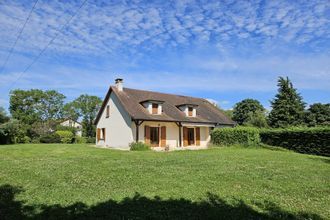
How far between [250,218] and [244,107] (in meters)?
59.1

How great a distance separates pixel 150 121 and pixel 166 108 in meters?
3.96

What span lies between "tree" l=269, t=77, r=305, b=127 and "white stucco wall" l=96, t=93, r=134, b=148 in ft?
84.8

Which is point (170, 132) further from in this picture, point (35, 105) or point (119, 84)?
point (35, 105)

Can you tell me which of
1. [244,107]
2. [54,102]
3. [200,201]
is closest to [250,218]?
[200,201]

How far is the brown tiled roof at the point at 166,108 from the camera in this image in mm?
24906

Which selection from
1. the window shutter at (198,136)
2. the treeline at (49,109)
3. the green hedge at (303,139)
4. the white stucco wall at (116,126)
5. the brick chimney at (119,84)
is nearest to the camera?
the green hedge at (303,139)

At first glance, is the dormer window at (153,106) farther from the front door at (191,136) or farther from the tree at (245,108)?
the tree at (245,108)

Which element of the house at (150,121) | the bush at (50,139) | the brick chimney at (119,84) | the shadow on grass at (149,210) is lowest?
the shadow on grass at (149,210)

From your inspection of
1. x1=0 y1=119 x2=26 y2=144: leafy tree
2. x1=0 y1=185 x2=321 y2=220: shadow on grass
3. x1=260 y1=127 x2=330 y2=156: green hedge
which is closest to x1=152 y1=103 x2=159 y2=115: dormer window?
x1=260 y1=127 x2=330 y2=156: green hedge

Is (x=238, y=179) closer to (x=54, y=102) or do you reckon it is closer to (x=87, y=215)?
(x=87, y=215)

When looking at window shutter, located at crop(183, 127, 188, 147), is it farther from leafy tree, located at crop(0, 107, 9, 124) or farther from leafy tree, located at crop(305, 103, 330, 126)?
leafy tree, located at crop(305, 103, 330, 126)

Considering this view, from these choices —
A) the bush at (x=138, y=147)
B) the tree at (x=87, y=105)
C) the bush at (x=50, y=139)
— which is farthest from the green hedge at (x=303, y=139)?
the tree at (x=87, y=105)

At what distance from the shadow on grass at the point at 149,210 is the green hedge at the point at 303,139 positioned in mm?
18145

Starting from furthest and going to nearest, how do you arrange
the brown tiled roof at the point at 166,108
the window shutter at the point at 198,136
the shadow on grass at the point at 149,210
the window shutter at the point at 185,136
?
the window shutter at the point at 198,136
the window shutter at the point at 185,136
the brown tiled roof at the point at 166,108
the shadow on grass at the point at 149,210
